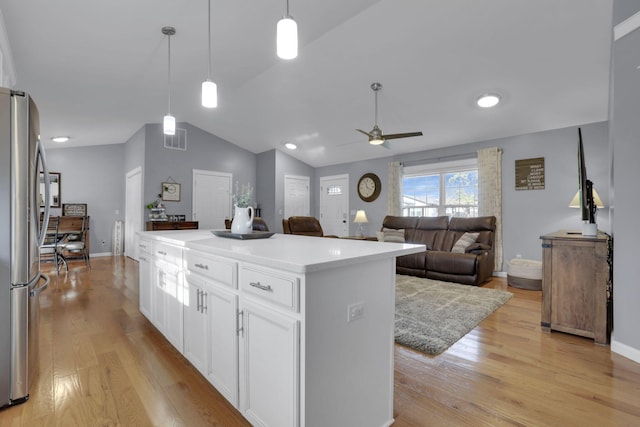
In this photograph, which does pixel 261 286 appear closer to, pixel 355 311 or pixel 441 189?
pixel 355 311

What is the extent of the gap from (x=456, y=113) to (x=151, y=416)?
16.4 feet

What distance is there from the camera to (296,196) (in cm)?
807

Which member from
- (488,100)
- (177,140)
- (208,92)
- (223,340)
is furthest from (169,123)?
(177,140)

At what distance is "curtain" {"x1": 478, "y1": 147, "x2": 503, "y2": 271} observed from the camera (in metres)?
5.19

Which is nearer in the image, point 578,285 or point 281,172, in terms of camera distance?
point 578,285

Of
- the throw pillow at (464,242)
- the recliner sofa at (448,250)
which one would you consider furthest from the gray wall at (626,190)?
the throw pillow at (464,242)

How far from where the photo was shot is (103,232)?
24.2 feet

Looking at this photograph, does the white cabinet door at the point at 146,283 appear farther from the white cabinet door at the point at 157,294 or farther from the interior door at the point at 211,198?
the interior door at the point at 211,198

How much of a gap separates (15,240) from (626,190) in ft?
13.3

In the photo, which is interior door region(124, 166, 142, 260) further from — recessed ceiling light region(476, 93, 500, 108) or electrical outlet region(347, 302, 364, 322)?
recessed ceiling light region(476, 93, 500, 108)

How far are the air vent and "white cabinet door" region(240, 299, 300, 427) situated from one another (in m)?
6.09

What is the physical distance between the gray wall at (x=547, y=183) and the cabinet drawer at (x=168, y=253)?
5.11m

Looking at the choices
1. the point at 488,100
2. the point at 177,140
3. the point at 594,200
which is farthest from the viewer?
Result: the point at 177,140

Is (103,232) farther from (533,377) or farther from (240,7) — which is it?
(533,377)
